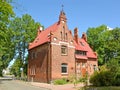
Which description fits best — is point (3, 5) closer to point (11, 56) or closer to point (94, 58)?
point (94, 58)

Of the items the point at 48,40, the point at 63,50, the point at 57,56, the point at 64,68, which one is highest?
the point at 48,40

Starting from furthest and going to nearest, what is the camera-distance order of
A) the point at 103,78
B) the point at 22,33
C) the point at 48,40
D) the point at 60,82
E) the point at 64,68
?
the point at 22,33
the point at 64,68
the point at 48,40
the point at 60,82
the point at 103,78

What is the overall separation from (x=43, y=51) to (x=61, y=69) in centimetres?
481

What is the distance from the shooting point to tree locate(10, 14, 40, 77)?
59.4 meters

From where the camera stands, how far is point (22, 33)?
194ft

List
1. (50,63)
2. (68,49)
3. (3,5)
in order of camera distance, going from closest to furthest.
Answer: (3,5) → (50,63) → (68,49)

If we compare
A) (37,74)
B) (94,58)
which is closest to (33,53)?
(37,74)

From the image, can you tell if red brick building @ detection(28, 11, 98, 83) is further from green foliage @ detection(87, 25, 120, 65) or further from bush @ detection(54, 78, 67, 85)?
green foliage @ detection(87, 25, 120, 65)

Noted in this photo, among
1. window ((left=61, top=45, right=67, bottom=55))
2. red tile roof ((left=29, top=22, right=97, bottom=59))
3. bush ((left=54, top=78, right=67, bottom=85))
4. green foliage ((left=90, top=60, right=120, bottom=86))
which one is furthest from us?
red tile roof ((left=29, top=22, right=97, bottom=59))

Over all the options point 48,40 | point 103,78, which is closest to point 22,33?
point 48,40

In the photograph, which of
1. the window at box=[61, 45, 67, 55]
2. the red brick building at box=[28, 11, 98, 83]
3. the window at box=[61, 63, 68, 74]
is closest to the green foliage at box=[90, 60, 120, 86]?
the red brick building at box=[28, 11, 98, 83]

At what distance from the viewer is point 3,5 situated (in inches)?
912

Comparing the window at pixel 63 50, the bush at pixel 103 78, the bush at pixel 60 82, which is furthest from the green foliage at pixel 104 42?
the bush at pixel 103 78

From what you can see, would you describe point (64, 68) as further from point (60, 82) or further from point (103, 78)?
point (103, 78)
